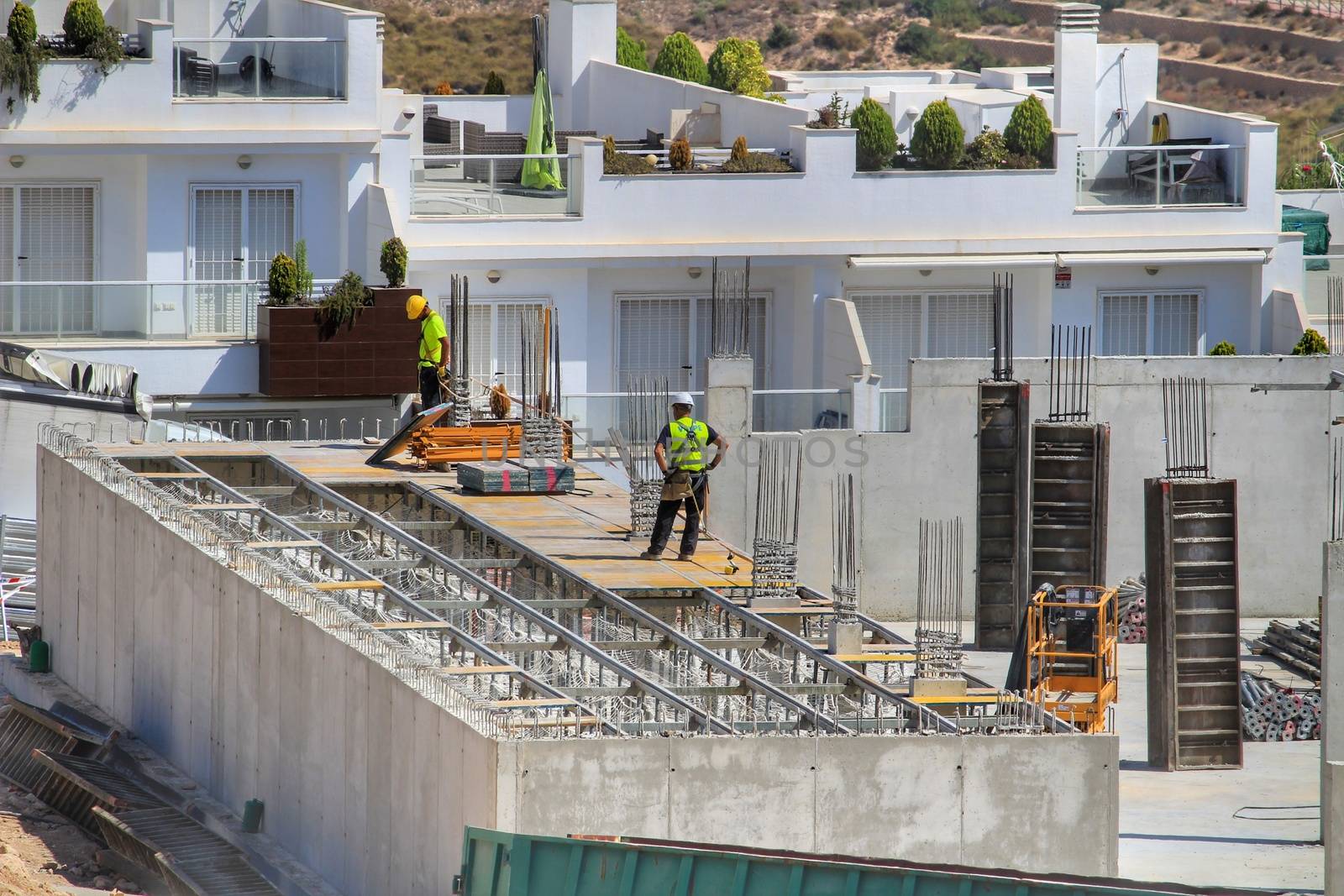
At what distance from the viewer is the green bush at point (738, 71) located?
5391 cm

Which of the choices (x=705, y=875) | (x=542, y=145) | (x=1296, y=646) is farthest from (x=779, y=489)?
(x=705, y=875)

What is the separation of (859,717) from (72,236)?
20991 mm

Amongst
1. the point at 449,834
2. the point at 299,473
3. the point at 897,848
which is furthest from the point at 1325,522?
the point at 449,834

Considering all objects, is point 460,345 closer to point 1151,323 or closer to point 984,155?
point 984,155

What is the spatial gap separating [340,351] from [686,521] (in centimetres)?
1053

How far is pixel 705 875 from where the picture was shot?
1945 cm

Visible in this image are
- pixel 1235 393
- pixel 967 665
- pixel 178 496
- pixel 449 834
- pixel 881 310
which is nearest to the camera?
pixel 449 834

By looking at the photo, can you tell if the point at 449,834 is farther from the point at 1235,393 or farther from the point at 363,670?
the point at 1235,393

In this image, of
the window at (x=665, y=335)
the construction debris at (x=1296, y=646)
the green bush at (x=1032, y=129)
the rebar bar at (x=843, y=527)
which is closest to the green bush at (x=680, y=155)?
the window at (x=665, y=335)

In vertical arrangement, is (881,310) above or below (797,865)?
above

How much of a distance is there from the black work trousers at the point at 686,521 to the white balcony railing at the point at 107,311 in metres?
11.5

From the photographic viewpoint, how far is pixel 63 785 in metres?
27.4

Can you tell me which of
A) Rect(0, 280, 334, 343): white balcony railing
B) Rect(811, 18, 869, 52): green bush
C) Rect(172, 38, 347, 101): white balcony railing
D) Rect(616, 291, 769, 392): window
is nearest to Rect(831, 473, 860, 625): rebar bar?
Rect(616, 291, 769, 392): window

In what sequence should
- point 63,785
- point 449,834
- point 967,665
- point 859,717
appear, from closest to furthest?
1. point 449,834
2. point 859,717
3. point 63,785
4. point 967,665
